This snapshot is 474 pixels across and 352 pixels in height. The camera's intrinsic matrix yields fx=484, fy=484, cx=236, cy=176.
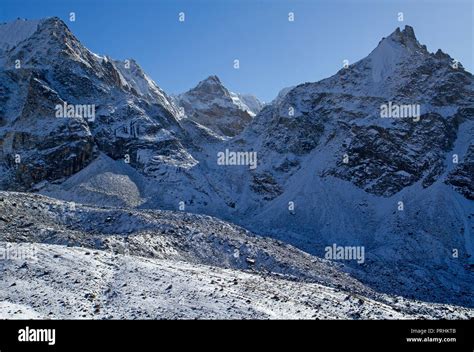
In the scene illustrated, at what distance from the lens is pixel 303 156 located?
4820 inches

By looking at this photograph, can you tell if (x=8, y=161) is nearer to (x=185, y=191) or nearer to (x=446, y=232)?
(x=185, y=191)

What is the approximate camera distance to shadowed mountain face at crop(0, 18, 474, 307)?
88.5 meters

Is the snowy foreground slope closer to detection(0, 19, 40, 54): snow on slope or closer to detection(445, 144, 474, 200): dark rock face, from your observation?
detection(445, 144, 474, 200): dark rock face

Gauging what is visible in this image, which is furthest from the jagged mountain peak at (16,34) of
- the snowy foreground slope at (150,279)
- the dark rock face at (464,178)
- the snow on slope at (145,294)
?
the snow on slope at (145,294)

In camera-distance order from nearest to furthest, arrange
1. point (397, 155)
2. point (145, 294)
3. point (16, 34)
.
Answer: point (145, 294), point (397, 155), point (16, 34)

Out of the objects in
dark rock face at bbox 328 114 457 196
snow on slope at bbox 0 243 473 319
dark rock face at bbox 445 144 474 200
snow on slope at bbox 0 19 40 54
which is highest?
snow on slope at bbox 0 19 40 54

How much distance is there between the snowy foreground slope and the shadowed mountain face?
894 inches

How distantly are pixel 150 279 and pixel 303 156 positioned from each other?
300ft

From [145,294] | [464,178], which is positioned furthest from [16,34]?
[145,294]

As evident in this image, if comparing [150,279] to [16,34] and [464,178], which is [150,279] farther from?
[16,34]

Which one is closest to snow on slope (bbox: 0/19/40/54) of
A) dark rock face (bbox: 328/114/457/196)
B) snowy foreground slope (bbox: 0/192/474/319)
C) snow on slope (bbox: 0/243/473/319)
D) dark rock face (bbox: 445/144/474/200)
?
dark rock face (bbox: 328/114/457/196)

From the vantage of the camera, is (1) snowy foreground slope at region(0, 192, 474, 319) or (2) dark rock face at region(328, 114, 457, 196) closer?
(1) snowy foreground slope at region(0, 192, 474, 319)

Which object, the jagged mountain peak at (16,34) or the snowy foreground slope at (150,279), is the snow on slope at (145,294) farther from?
the jagged mountain peak at (16,34)

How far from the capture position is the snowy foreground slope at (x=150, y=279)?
29375 millimetres
